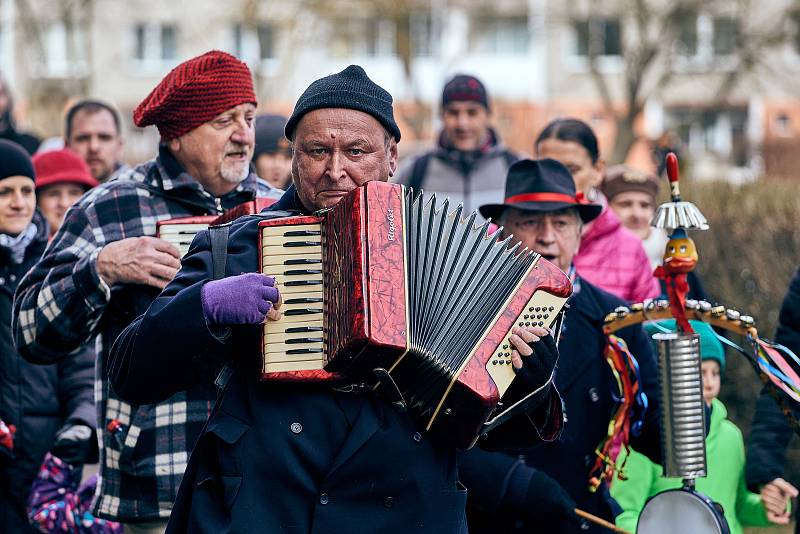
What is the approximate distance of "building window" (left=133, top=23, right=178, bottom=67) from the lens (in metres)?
50.2

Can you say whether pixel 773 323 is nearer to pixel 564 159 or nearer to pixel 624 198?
pixel 624 198

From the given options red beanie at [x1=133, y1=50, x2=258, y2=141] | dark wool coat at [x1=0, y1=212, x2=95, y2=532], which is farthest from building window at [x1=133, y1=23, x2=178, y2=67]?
red beanie at [x1=133, y1=50, x2=258, y2=141]

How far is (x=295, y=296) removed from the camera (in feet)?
12.8

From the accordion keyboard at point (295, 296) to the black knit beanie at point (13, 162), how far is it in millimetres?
3118

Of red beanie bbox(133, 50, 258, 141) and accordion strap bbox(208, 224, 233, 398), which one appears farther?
red beanie bbox(133, 50, 258, 141)

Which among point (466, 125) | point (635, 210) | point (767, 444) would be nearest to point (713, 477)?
point (767, 444)

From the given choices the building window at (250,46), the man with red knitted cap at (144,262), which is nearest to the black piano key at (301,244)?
the man with red knitted cap at (144,262)

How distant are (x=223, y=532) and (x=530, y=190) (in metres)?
2.45

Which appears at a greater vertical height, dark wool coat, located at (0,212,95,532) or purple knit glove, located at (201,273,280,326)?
purple knit glove, located at (201,273,280,326)

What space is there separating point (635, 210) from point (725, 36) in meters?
36.6

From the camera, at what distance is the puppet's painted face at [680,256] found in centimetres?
499

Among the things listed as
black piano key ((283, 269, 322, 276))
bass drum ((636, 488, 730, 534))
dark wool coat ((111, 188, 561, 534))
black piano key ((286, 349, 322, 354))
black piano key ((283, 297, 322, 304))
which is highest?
black piano key ((283, 269, 322, 276))

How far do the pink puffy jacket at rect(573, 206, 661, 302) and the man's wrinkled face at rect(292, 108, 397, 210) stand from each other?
3048 millimetres

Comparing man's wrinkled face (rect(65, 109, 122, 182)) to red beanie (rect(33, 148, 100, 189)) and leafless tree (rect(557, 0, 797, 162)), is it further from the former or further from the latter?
leafless tree (rect(557, 0, 797, 162))
